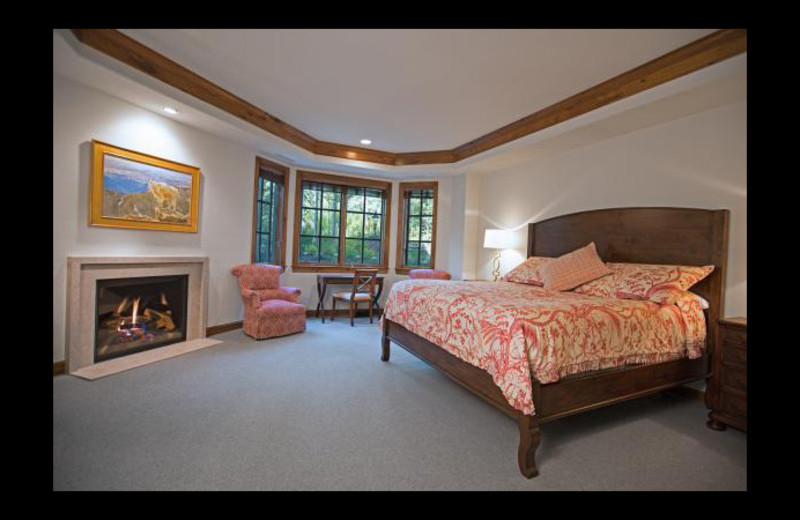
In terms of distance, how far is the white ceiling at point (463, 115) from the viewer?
2.52m

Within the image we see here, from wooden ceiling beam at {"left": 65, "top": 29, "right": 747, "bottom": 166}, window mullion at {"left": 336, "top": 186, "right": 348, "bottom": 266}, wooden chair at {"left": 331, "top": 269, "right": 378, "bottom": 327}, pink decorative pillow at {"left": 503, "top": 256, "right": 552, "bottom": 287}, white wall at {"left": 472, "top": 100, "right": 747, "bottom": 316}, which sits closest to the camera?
wooden ceiling beam at {"left": 65, "top": 29, "right": 747, "bottom": 166}

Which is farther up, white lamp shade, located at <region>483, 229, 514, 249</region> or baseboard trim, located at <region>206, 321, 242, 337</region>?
white lamp shade, located at <region>483, 229, 514, 249</region>

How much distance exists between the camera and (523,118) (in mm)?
3861

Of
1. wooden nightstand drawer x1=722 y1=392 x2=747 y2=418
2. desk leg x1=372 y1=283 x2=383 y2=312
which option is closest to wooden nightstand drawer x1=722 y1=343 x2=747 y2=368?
wooden nightstand drawer x1=722 y1=392 x2=747 y2=418

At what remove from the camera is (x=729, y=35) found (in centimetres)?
222

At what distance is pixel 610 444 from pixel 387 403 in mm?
1464

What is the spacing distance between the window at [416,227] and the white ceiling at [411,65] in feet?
7.23

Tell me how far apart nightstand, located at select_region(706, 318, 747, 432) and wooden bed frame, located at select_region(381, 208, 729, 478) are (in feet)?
0.72

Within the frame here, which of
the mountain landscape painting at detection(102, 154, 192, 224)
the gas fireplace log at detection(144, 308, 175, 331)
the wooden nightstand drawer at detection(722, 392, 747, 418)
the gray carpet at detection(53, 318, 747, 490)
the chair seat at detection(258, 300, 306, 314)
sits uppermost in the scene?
the mountain landscape painting at detection(102, 154, 192, 224)

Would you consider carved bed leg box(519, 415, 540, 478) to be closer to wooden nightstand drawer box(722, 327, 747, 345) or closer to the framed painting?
wooden nightstand drawer box(722, 327, 747, 345)

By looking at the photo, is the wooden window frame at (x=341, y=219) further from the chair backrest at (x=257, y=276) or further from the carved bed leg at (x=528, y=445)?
the carved bed leg at (x=528, y=445)

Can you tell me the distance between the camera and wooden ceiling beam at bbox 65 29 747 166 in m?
2.34
